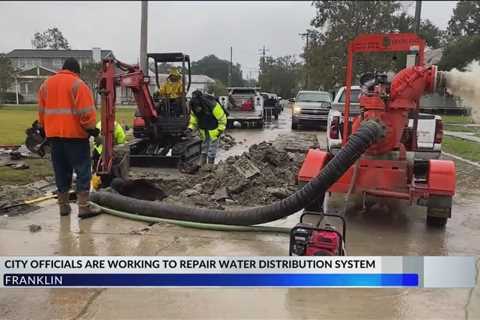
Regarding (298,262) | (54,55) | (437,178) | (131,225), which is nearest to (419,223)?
(437,178)

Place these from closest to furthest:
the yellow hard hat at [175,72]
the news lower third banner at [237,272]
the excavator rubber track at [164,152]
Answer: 1. the news lower third banner at [237,272]
2. the excavator rubber track at [164,152]
3. the yellow hard hat at [175,72]

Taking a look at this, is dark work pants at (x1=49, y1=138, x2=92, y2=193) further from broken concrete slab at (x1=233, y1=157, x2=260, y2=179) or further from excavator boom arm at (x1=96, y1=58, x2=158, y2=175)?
broken concrete slab at (x1=233, y1=157, x2=260, y2=179)

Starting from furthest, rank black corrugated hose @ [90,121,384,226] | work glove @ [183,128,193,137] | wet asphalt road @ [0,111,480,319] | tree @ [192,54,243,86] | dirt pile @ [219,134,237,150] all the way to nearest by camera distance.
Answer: tree @ [192,54,243,86]
dirt pile @ [219,134,237,150]
work glove @ [183,128,193,137]
black corrugated hose @ [90,121,384,226]
wet asphalt road @ [0,111,480,319]

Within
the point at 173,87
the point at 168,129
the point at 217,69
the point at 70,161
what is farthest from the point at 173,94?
the point at 217,69

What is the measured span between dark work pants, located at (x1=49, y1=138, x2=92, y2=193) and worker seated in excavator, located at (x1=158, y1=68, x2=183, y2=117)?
15.1 feet

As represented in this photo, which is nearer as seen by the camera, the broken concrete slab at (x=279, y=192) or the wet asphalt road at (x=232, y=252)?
the wet asphalt road at (x=232, y=252)

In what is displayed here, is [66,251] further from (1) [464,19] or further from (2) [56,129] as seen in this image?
(1) [464,19]

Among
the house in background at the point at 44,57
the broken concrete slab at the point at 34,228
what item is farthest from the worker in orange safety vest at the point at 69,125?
the house in background at the point at 44,57

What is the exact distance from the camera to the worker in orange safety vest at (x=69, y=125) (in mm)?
6117

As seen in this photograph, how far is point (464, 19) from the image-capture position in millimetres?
66375

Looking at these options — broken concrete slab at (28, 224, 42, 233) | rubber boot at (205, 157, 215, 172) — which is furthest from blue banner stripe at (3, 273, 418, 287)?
rubber boot at (205, 157, 215, 172)

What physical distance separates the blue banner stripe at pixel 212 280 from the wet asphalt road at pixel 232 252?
3.1 inches

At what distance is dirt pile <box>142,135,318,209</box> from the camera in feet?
23.8

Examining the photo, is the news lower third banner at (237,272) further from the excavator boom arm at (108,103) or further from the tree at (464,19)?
the tree at (464,19)
